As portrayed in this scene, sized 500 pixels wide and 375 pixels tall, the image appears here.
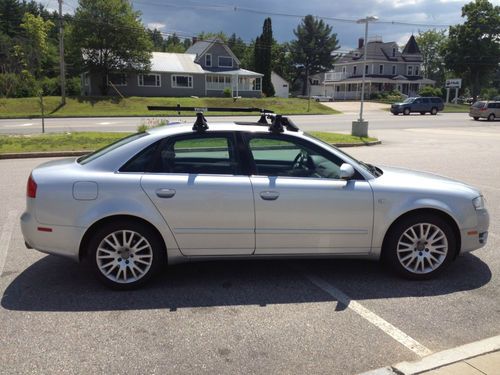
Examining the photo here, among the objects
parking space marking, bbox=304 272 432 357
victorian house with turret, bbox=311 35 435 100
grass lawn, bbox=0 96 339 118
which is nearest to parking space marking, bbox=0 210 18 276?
parking space marking, bbox=304 272 432 357

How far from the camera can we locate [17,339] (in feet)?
11.5

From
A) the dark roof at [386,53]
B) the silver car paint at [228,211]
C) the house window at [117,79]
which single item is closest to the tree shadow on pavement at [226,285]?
the silver car paint at [228,211]

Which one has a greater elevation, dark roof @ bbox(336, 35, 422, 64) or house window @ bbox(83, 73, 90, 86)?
dark roof @ bbox(336, 35, 422, 64)

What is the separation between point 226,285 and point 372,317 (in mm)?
1389

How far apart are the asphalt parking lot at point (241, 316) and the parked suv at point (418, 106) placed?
39.3 metres

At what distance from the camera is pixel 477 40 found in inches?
2559

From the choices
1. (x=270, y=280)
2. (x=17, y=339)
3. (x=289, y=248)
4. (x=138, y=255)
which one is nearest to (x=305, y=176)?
(x=289, y=248)

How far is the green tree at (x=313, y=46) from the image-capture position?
87.7 metres

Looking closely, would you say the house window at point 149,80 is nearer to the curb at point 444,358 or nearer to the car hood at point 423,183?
the car hood at point 423,183

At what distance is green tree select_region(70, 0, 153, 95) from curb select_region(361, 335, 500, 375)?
48258 millimetres

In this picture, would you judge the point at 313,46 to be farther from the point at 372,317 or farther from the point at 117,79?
the point at 372,317

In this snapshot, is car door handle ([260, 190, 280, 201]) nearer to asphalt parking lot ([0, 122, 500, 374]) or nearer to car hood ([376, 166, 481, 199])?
asphalt parking lot ([0, 122, 500, 374])

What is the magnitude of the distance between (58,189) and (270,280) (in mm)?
2154

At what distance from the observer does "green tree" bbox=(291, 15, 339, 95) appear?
A: 87.7 m
